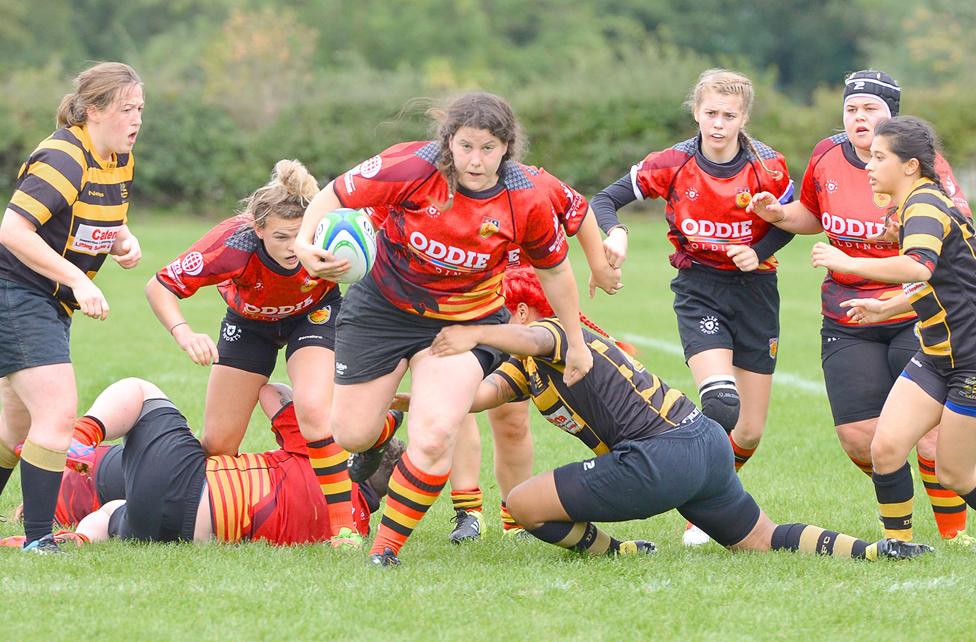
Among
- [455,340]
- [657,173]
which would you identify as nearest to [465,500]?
[455,340]

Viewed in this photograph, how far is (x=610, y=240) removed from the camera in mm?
5559

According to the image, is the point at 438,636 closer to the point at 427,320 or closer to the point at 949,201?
the point at 427,320

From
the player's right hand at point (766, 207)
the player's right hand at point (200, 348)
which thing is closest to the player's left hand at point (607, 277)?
the player's right hand at point (766, 207)

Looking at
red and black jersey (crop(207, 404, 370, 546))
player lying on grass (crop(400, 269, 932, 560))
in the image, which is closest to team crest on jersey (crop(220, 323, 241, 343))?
red and black jersey (crop(207, 404, 370, 546))

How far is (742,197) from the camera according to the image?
6031 mm

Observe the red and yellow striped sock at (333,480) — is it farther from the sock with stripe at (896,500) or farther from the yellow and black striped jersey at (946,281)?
the yellow and black striped jersey at (946,281)

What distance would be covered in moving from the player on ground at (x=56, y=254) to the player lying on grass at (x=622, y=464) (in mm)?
1496

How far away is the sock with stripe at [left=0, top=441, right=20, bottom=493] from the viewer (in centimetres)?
544

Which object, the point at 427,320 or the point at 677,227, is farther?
the point at 677,227

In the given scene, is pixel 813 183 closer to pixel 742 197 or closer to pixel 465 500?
pixel 742 197

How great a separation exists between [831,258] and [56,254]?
303 cm

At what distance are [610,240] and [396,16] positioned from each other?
42143mm

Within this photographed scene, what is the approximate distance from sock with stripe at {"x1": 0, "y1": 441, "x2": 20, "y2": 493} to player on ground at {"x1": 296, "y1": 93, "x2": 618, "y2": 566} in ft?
4.95

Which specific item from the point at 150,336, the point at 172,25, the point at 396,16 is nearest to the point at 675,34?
the point at 396,16
